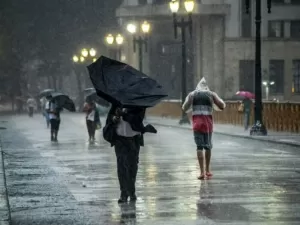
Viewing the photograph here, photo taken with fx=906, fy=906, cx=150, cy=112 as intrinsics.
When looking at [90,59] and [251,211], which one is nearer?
[251,211]

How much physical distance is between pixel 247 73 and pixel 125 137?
190 feet

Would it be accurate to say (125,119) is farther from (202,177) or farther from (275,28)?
(275,28)

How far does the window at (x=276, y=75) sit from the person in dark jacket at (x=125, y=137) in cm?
5824

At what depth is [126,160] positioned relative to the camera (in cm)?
1280

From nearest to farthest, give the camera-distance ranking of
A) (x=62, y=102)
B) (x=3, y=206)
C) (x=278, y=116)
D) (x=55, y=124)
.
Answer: (x=3, y=206)
(x=55, y=124)
(x=62, y=102)
(x=278, y=116)

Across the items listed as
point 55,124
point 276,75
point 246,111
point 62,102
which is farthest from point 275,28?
point 55,124

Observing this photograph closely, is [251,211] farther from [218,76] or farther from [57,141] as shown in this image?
[218,76]

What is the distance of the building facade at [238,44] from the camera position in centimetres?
7006

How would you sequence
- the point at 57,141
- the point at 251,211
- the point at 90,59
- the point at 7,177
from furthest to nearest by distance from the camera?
the point at 90,59, the point at 57,141, the point at 7,177, the point at 251,211

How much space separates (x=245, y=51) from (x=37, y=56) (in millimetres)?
31263

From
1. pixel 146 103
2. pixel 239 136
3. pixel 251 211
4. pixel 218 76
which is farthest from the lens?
pixel 218 76

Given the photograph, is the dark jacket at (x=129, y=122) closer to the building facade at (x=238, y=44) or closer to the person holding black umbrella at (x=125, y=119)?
the person holding black umbrella at (x=125, y=119)

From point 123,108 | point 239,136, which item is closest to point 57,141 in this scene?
point 239,136

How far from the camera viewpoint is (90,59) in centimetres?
6594
